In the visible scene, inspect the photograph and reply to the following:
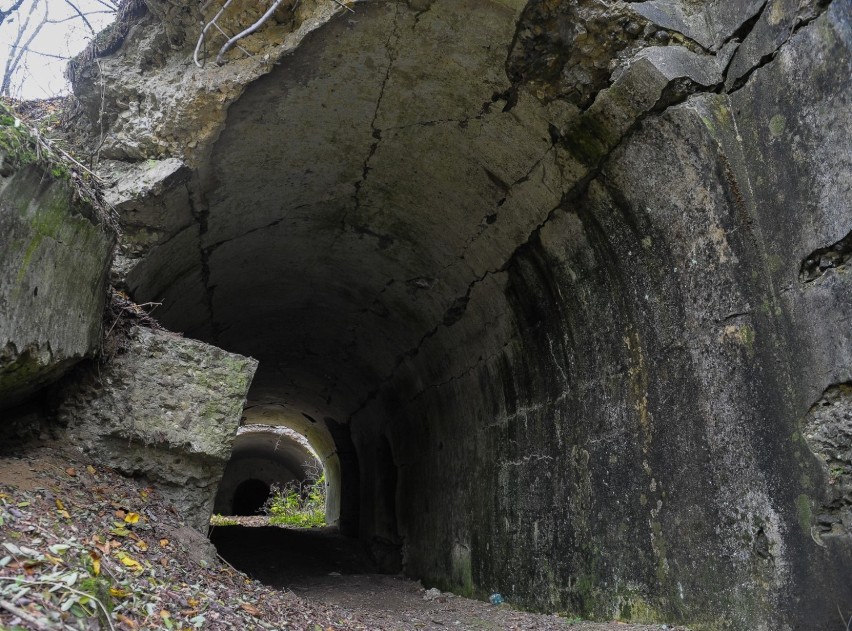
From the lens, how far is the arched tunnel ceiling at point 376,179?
429cm

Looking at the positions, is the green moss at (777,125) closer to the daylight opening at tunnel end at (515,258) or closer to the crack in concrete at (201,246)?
the daylight opening at tunnel end at (515,258)

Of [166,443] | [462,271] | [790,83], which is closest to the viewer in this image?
[790,83]

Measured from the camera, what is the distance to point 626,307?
4.17 meters

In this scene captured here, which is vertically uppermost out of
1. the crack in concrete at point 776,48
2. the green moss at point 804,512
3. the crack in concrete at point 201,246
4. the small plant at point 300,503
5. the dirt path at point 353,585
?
the crack in concrete at point 201,246

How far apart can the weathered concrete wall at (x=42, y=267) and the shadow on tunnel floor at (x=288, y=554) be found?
13.7ft

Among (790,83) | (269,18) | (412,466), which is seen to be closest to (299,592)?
(412,466)

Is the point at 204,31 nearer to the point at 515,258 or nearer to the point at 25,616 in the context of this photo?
the point at 515,258

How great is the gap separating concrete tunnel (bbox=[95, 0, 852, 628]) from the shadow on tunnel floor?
179 cm

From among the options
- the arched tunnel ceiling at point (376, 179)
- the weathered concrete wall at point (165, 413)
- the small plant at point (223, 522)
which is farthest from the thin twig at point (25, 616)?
the small plant at point (223, 522)

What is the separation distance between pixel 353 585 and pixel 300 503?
11.6 metres

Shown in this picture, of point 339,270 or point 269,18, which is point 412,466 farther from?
point 269,18

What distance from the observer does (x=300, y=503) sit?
18.6 metres

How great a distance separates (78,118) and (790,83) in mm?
4877

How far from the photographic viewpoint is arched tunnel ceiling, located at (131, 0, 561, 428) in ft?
14.1
